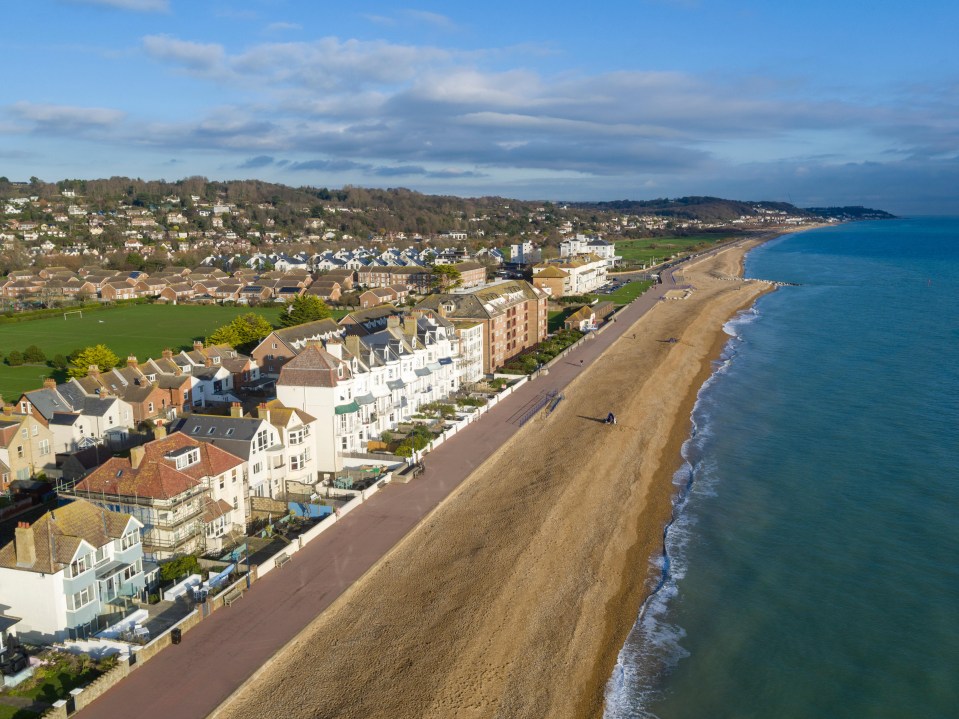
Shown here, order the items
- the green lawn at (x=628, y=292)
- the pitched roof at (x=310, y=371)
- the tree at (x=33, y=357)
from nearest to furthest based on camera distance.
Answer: the pitched roof at (x=310, y=371)
the tree at (x=33, y=357)
the green lawn at (x=628, y=292)

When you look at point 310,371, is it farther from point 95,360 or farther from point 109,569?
point 95,360

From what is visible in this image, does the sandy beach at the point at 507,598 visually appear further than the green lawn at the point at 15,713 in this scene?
Yes

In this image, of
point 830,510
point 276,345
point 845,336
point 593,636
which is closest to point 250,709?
point 593,636

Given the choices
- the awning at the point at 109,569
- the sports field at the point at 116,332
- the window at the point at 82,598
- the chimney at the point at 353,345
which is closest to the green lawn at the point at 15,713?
the window at the point at 82,598

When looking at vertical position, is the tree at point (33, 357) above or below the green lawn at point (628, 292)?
below

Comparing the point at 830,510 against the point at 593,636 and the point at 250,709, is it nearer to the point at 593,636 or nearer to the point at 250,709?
the point at 593,636

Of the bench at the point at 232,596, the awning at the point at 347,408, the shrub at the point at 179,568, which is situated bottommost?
the bench at the point at 232,596

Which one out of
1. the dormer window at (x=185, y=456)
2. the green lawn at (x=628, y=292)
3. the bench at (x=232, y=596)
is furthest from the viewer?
the green lawn at (x=628, y=292)

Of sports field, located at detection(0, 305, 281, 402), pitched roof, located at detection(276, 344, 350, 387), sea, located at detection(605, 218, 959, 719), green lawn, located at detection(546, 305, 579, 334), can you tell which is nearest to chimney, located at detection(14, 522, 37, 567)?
pitched roof, located at detection(276, 344, 350, 387)

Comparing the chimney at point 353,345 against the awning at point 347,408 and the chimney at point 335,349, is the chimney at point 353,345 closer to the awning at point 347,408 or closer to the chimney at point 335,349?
the chimney at point 335,349
